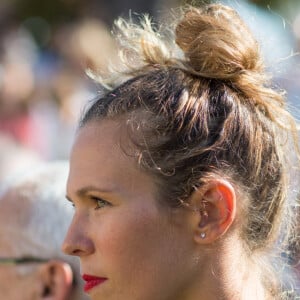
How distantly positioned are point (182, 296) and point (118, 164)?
0.37 m

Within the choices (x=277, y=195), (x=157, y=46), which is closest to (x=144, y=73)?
(x=157, y=46)

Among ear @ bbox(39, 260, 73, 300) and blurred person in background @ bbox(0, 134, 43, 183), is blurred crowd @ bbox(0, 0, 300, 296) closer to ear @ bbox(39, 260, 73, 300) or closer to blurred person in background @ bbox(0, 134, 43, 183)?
blurred person in background @ bbox(0, 134, 43, 183)

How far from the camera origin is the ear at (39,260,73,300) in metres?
2.85

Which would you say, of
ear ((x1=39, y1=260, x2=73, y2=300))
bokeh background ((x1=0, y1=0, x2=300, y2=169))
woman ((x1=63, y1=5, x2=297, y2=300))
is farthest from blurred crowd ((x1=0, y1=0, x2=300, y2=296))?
woman ((x1=63, y1=5, x2=297, y2=300))

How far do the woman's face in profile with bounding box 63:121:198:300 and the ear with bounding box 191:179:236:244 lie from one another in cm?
3

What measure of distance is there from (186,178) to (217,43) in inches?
16.5

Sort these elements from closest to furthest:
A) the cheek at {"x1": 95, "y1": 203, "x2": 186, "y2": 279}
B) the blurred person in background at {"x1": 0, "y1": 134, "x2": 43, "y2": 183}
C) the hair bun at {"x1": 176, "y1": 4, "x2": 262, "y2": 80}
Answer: the cheek at {"x1": 95, "y1": 203, "x2": 186, "y2": 279}
the hair bun at {"x1": 176, "y1": 4, "x2": 262, "y2": 80}
the blurred person in background at {"x1": 0, "y1": 134, "x2": 43, "y2": 183}

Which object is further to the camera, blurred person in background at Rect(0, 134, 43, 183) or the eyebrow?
blurred person in background at Rect(0, 134, 43, 183)

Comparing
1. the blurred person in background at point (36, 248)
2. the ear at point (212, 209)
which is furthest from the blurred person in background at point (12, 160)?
the ear at point (212, 209)

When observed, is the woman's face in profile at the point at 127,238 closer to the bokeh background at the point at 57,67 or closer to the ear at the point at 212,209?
the ear at the point at 212,209

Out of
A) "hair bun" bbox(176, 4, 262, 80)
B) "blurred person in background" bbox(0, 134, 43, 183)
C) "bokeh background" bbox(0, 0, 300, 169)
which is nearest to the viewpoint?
"hair bun" bbox(176, 4, 262, 80)

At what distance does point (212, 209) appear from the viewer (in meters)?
2.24

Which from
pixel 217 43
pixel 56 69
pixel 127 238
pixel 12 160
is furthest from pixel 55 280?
pixel 56 69

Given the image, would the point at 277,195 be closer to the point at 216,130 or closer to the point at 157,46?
the point at 216,130
